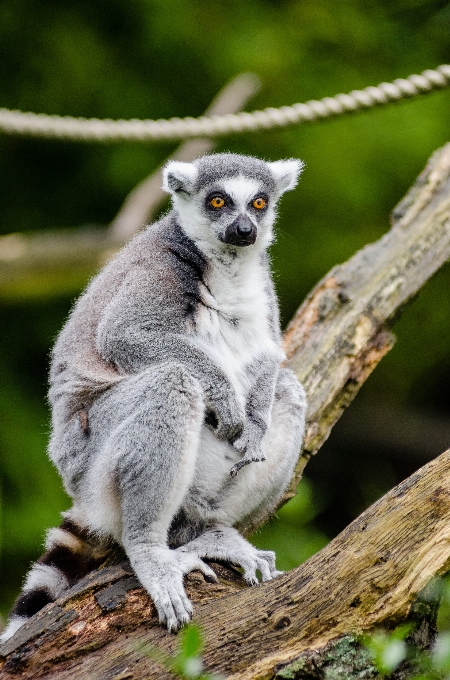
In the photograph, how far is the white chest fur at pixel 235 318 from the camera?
3850 mm

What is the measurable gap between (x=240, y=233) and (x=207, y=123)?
1.24m

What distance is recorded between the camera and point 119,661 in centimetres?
288

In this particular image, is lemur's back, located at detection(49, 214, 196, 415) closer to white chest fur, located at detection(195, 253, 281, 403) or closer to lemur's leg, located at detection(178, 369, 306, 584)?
white chest fur, located at detection(195, 253, 281, 403)

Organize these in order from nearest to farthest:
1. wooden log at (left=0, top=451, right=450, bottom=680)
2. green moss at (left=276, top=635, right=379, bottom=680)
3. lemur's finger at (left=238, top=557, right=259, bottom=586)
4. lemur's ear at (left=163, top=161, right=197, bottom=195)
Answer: green moss at (left=276, top=635, right=379, bottom=680) → wooden log at (left=0, top=451, right=450, bottom=680) → lemur's finger at (left=238, top=557, right=259, bottom=586) → lemur's ear at (left=163, top=161, right=197, bottom=195)

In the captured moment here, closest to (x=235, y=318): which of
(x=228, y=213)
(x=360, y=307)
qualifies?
(x=228, y=213)

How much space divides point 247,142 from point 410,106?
5.13 ft

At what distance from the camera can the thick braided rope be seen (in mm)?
4285

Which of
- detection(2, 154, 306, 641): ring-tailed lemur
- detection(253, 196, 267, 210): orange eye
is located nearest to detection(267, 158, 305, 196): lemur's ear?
detection(2, 154, 306, 641): ring-tailed lemur

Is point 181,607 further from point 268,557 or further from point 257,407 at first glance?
point 257,407

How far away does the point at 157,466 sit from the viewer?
323 centimetres

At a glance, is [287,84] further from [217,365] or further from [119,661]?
[119,661]

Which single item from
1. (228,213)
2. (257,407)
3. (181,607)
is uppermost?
(228,213)

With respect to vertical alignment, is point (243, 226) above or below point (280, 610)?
above

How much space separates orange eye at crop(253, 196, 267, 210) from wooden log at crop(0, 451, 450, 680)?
1737 mm
